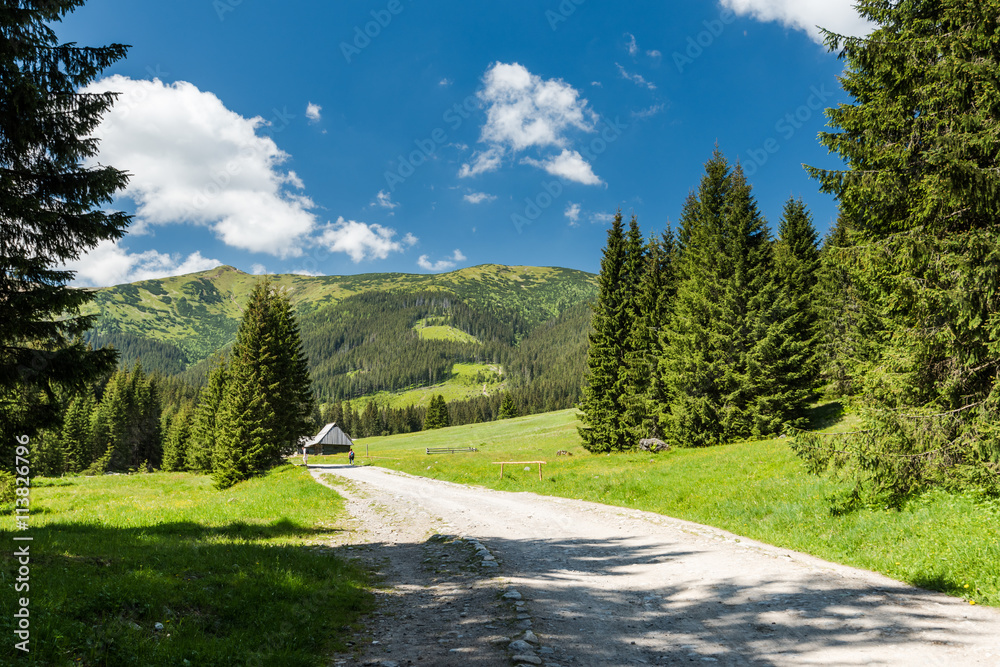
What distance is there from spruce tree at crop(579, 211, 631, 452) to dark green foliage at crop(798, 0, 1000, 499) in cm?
2606

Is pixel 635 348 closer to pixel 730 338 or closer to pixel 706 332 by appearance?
pixel 706 332

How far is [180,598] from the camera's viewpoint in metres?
6.70

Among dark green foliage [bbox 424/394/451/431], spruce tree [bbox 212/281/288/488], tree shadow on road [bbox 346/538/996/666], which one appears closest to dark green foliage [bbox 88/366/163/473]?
spruce tree [bbox 212/281/288/488]

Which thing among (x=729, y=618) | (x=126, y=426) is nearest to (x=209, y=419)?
(x=126, y=426)

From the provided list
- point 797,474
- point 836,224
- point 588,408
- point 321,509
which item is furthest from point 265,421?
point 836,224

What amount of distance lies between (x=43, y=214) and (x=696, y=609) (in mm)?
12589

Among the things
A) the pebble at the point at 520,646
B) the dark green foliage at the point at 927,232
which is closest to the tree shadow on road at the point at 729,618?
the pebble at the point at 520,646

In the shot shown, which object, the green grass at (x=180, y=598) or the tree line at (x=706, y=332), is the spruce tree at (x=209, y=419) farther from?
the green grass at (x=180, y=598)

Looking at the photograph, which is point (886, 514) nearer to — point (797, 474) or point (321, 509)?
point (797, 474)

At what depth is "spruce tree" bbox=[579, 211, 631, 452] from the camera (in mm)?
38250

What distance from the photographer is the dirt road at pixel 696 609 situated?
5.35 m

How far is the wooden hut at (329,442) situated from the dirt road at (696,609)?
3545 inches

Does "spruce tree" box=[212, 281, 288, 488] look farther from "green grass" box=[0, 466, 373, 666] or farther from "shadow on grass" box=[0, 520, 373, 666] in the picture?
"shadow on grass" box=[0, 520, 373, 666]

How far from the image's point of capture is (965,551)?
8.05 m
